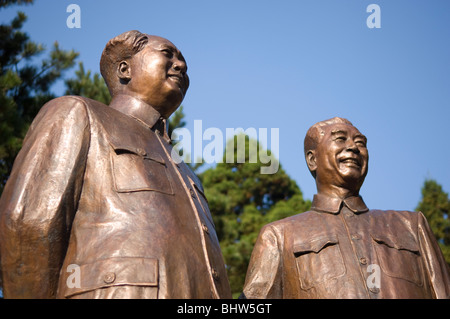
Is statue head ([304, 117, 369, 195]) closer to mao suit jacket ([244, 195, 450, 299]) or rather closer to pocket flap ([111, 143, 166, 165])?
mao suit jacket ([244, 195, 450, 299])

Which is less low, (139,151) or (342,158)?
(342,158)

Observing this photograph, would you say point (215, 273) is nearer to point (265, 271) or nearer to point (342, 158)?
point (265, 271)

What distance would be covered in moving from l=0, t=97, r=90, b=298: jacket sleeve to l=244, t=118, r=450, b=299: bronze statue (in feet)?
7.05

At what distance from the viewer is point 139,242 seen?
3.46 meters

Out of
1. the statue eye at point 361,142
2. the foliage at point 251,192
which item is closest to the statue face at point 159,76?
the statue eye at point 361,142

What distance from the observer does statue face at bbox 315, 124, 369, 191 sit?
5664 mm

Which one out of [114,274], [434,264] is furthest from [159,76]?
[434,264]

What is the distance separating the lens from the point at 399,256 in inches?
208

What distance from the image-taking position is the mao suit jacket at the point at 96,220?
11.1 ft

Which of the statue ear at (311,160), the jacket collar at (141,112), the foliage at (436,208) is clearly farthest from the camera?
the foliage at (436,208)

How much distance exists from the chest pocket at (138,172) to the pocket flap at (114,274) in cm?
45

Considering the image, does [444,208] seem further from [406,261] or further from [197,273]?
[197,273]

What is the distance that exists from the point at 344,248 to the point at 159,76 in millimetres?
2029

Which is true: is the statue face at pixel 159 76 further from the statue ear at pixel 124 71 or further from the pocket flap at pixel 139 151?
the pocket flap at pixel 139 151
